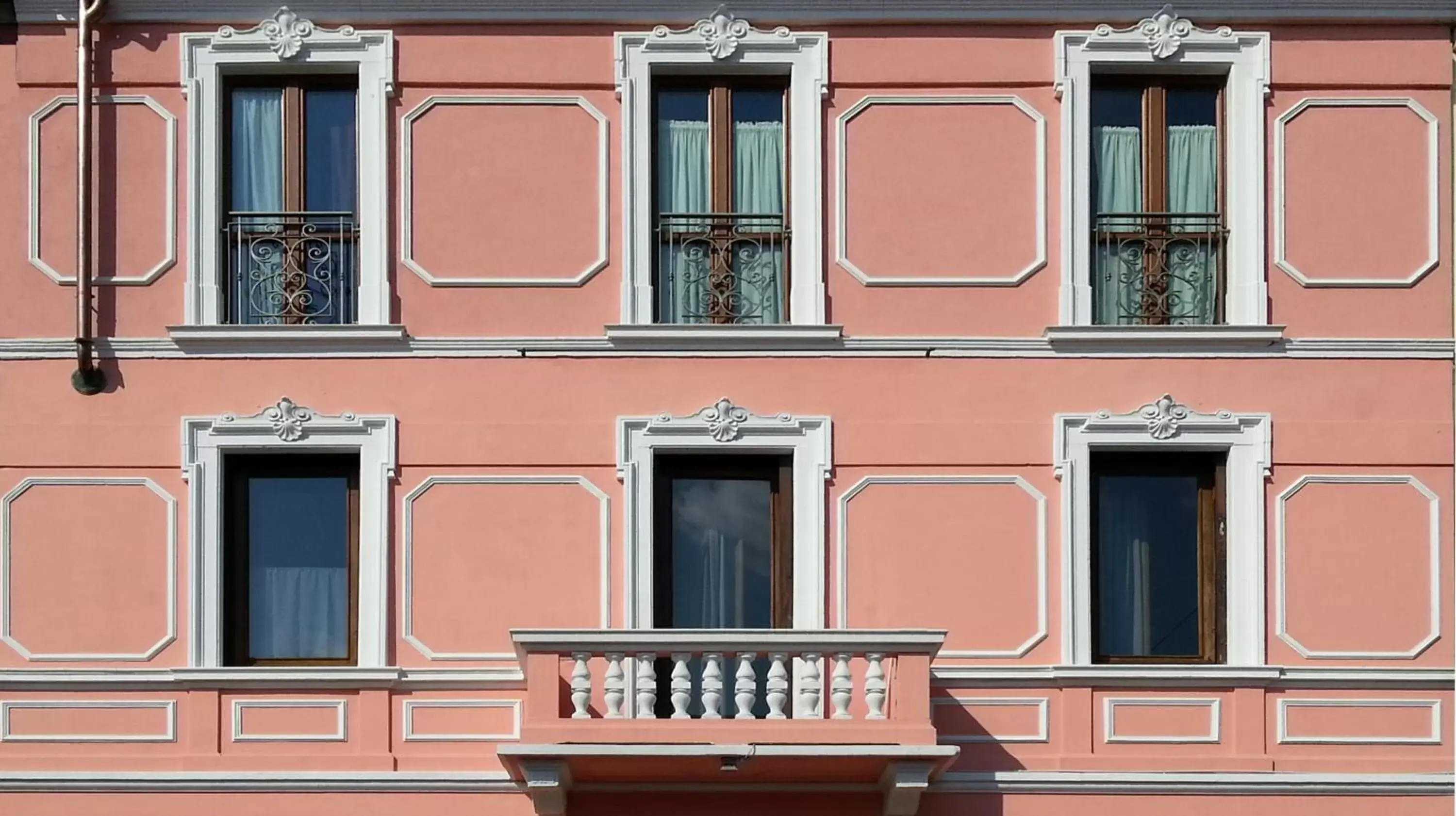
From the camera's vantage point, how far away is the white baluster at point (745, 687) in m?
14.8

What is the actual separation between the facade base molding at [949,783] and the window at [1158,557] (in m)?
0.94

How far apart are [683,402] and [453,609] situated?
2.31 metres

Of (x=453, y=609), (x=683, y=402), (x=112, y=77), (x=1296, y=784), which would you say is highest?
(x=112, y=77)

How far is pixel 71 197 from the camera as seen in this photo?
16078 mm

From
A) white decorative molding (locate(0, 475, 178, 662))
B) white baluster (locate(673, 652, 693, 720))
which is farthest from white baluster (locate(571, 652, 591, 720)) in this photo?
white decorative molding (locate(0, 475, 178, 662))

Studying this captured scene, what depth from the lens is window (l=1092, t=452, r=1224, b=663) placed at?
1588 centimetres

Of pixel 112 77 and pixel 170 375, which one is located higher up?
pixel 112 77

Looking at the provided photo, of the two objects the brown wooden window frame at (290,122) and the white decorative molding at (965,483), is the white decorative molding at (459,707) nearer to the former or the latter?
the white decorative molding at (965,483)

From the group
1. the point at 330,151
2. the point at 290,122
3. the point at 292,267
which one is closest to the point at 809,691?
the point at 292,267

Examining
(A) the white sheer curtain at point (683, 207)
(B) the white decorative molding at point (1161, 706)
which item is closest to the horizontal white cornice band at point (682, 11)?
(A) the white sheer curtain at point (683, 207)

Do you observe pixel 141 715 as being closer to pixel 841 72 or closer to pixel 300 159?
pixel 300 159

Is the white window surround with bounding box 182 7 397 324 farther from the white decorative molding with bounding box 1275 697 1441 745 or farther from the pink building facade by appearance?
the white decorative molding with bounding box 1275 697 1441 745

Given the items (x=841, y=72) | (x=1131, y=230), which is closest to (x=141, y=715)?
(x=841, y=72)

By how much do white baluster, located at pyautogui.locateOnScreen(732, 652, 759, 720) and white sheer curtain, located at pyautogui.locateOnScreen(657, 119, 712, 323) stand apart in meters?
2.75
